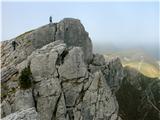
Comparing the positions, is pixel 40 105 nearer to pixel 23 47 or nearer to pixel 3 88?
pixel 3 88

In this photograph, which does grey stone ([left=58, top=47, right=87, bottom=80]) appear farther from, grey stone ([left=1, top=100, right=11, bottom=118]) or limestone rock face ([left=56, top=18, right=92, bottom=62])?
limestone rock face ([left=56, top=18, right=92, bottom=62])

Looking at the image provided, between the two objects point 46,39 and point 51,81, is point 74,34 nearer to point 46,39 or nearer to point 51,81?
point 46,39

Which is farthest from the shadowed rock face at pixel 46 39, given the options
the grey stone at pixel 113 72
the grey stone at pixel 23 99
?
the grey stone at pixel 113 72

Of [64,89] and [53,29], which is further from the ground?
[53,29]

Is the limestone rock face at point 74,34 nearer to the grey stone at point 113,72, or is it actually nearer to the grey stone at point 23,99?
the grey stone at point 113,72

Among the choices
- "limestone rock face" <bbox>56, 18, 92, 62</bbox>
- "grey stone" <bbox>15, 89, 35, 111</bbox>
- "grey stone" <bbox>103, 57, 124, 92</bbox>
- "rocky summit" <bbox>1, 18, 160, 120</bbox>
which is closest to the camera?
"grey stone" <bbox>15, 89, 35, 111</bbox>

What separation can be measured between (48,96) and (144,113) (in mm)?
110309

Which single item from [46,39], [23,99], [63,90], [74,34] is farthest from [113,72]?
[23,99]

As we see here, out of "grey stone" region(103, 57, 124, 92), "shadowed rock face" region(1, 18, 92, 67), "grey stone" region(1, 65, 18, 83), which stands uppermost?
"shadowed rock face" region(1, 18, 92, 67)

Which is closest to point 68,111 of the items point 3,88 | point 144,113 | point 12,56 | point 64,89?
point 64,89

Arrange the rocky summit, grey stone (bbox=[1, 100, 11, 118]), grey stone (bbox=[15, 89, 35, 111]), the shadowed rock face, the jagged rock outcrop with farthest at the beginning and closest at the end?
the shadowed rock face → the jagged rock outcrop → the rocky summit → grey stone (bbox=[15, 89, 35, 111]) → grey stone (bbox=[1, 100, 11, 118])

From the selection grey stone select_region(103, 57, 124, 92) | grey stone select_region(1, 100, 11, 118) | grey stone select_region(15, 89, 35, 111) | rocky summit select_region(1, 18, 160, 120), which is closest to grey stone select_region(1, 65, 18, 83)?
rocky summit select_region(1, 18, 160, 120)

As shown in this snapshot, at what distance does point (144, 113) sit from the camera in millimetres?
182000

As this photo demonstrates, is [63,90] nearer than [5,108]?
No
